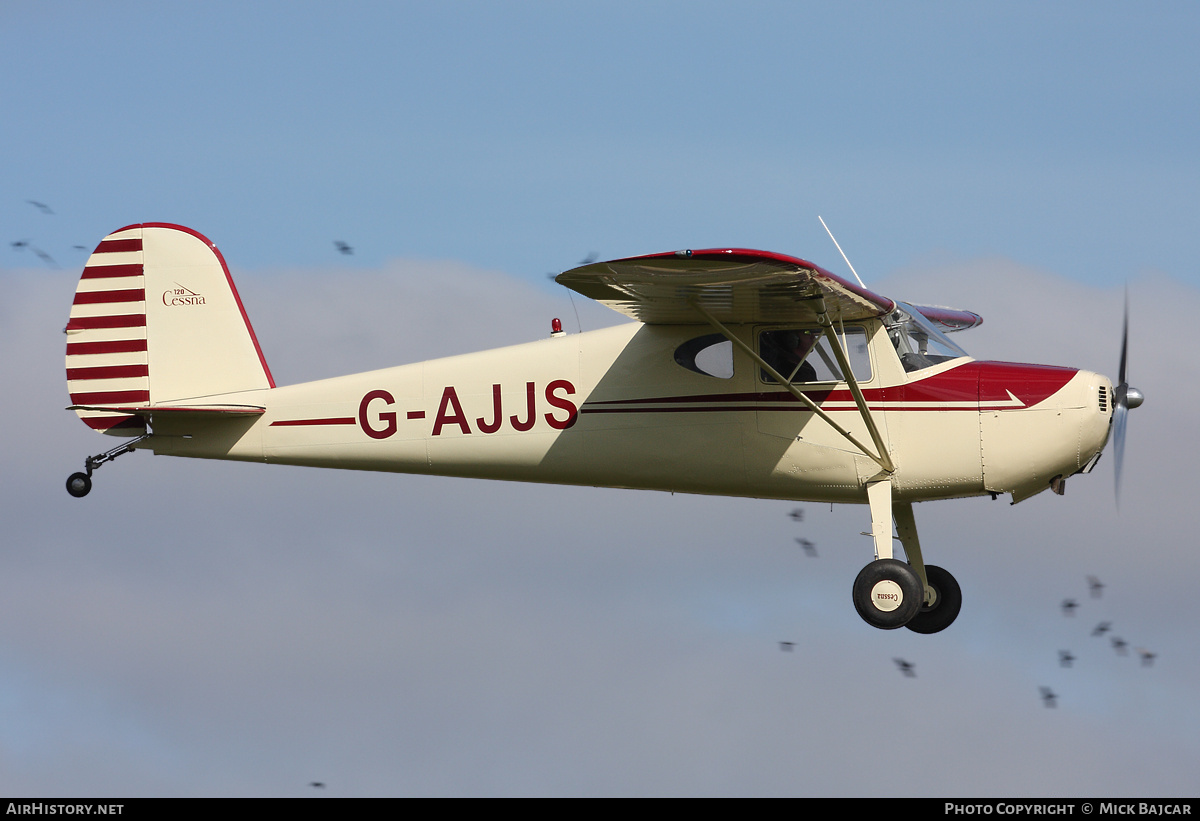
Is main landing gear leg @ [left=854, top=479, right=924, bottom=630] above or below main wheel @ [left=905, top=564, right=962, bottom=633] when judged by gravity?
above

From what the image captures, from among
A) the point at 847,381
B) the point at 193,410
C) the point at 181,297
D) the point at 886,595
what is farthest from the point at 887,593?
the point at 181,297

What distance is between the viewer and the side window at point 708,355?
45.5ft

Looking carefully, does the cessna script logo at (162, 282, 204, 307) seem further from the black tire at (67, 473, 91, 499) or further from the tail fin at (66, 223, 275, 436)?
the black tire at (67, 473, 91, 499)

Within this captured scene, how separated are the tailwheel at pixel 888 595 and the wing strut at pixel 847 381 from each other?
949mm

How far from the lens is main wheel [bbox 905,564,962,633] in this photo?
1470 centimetres

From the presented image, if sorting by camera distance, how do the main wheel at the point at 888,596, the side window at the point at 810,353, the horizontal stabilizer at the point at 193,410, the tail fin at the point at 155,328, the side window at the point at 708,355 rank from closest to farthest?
the main wheel at the point at 888,596 → the side window at the point at 810,353 → the side window at the point at 708,355 → the horizontal stabilizer at the point at 193,410 → the tail fin at the point at 155,328

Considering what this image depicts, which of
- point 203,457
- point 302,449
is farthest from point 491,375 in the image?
point 203,457

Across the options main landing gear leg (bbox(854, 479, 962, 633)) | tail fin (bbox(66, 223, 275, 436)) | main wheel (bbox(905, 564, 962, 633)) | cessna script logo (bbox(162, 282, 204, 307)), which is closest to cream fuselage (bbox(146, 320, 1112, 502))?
main landing gear leg (bbox(854, 479, 962, 633))

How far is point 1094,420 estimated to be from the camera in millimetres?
13367

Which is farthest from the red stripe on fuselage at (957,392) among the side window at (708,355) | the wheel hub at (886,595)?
the wheel hub at (886,595)

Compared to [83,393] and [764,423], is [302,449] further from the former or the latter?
[764,423]

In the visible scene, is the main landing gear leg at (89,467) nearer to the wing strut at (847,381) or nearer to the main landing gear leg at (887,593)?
the wing strut at (847,381)

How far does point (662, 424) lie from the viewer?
13992mm
